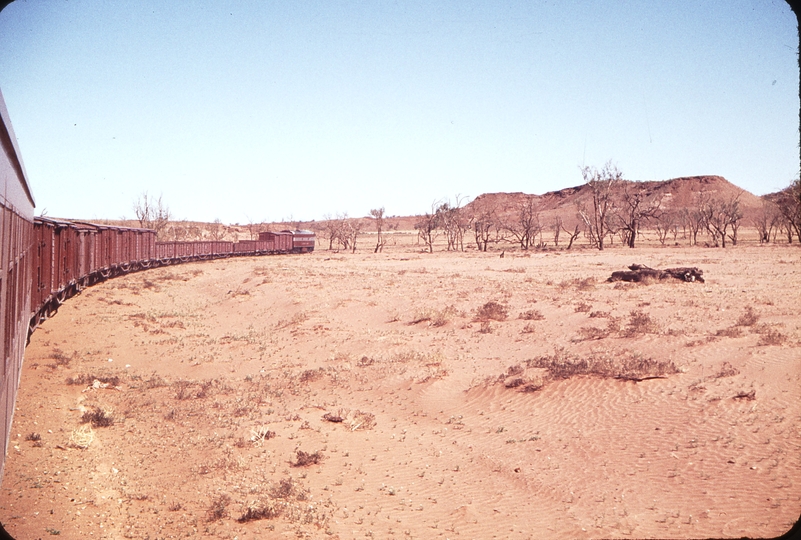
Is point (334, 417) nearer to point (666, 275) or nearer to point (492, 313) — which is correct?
point (492, 313)

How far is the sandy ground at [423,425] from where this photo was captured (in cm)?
677

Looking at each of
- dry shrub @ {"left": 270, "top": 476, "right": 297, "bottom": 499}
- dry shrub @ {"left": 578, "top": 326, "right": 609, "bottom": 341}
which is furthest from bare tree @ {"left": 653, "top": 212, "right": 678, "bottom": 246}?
dry shrub @ {"left": 270, "top": 476, "right": 297, "bottom": 499}

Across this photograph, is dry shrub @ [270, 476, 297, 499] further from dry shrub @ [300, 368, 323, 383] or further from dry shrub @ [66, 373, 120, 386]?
dry shrub @ [66, 373, 120, 386]

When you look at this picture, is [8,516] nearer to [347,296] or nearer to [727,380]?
[727,380]

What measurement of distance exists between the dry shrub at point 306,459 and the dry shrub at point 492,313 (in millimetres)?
10887

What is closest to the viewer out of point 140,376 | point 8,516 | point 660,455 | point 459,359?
point 8,516

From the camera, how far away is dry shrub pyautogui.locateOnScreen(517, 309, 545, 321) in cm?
1847

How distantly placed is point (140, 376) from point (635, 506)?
11.6 metres

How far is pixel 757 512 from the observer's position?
6.23m

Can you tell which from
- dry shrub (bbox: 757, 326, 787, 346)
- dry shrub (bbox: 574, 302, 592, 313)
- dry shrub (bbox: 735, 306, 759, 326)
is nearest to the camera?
dry shrub (bbox: 757, 326, 787, 346)

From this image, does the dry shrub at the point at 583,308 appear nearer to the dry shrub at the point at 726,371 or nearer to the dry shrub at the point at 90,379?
the dry shrub at the point at 726,371

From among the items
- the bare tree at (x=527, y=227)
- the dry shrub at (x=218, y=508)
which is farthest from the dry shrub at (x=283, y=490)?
the bare tree at (x=527, y=227)

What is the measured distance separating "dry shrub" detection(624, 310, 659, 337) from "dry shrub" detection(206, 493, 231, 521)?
37.4 ft

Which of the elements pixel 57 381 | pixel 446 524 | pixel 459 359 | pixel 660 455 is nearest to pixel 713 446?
pixel 660 455
